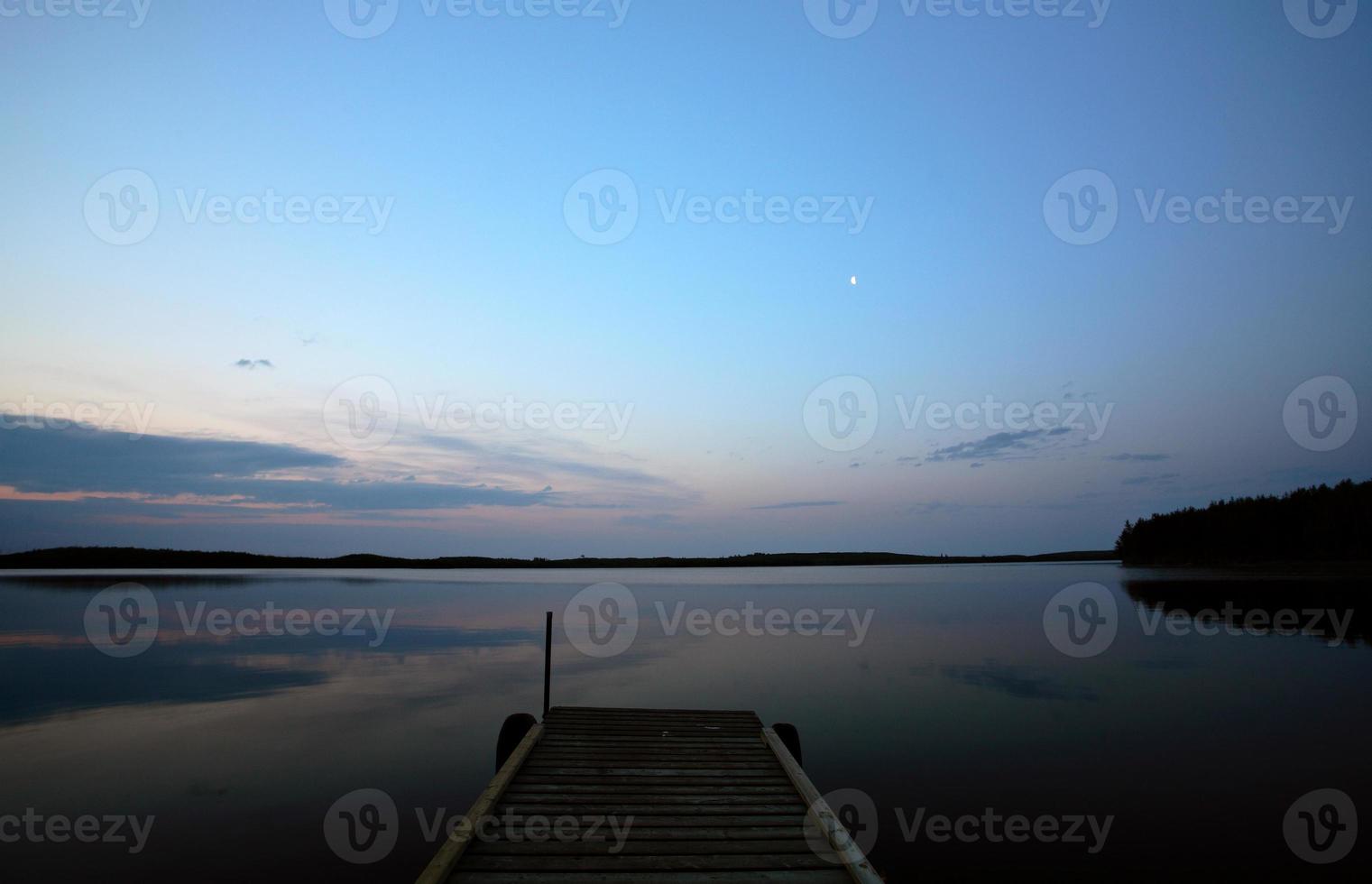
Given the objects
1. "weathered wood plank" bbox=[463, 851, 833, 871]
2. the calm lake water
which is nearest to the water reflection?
the calm lake water

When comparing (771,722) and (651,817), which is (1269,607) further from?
(651,817)

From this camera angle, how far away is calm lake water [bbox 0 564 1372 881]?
10.7 metres

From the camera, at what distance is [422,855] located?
34.0 ft

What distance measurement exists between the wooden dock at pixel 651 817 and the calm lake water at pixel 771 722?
2154mm

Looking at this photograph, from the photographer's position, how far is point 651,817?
8.33 meters

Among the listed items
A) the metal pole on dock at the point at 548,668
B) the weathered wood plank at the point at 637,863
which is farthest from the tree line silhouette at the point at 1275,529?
the weathered wood plank at the point at 637,863

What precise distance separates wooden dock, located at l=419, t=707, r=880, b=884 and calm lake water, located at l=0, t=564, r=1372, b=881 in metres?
2.15

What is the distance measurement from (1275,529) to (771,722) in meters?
119

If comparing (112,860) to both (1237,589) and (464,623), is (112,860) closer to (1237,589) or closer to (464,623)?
(464,623)

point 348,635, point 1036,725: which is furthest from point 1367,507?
point 348,635

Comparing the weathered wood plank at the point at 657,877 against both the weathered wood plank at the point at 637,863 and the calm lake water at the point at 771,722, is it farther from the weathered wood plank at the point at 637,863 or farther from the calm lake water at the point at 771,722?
the calm lake water at the point at 771,722

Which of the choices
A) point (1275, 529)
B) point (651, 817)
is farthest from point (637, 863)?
point (1275, 529)

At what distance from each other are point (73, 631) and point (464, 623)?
17226mm

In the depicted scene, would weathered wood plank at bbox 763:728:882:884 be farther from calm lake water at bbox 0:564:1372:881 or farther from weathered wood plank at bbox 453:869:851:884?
calm lake water at bbox 0:564:1372:881
